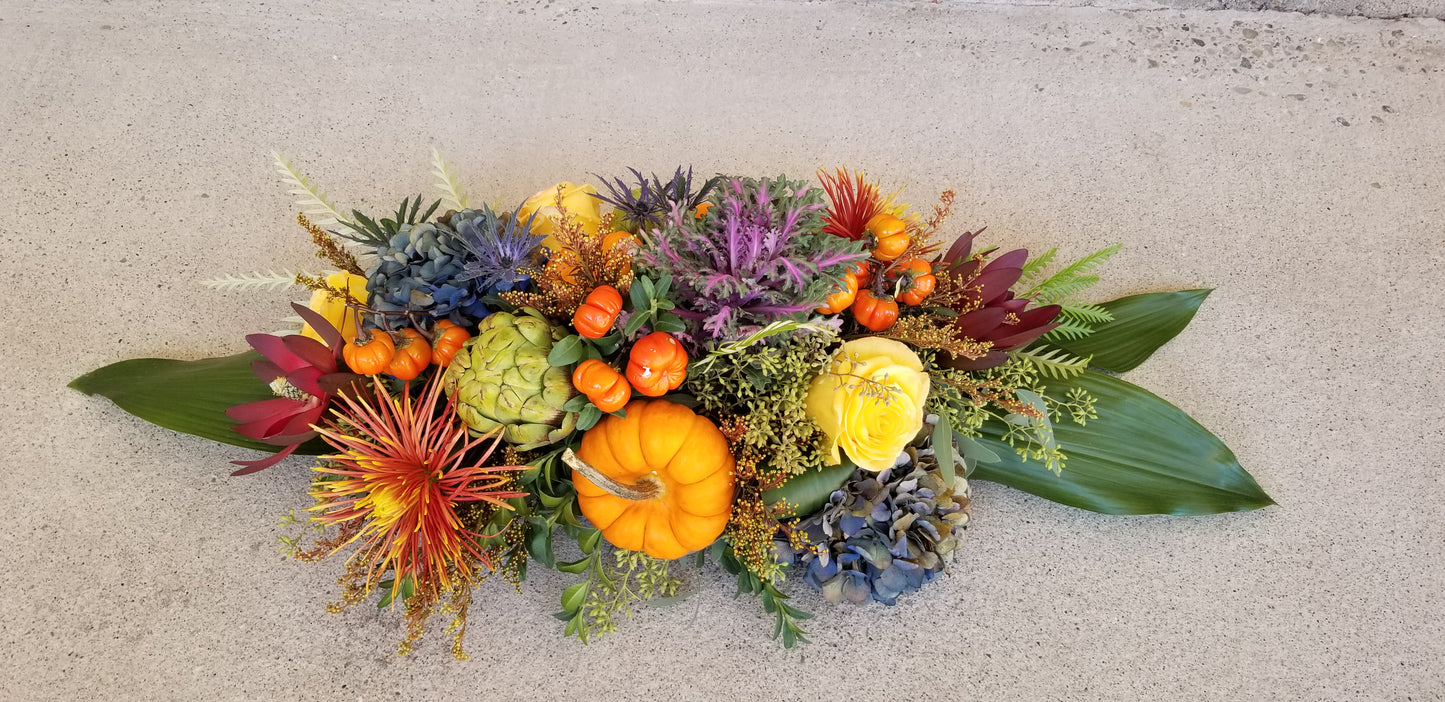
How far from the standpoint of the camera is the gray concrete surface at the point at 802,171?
97 cm

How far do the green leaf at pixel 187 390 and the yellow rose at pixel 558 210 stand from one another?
0.41 meters

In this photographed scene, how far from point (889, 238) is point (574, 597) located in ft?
1.83

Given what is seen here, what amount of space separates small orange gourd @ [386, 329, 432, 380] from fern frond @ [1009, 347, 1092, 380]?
685mm

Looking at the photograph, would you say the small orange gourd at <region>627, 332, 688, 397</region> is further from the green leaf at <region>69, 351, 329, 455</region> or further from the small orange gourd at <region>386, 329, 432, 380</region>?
the green leaf at <region>69, 351, 329, 455</region>

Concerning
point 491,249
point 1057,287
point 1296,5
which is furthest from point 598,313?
point 1296,5

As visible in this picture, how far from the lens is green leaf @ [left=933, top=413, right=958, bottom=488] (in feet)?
2.75

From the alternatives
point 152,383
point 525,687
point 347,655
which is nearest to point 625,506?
point 525,687

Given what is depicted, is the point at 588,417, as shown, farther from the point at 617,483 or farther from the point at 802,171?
the point at 802,171

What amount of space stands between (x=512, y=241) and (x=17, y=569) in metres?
0.84

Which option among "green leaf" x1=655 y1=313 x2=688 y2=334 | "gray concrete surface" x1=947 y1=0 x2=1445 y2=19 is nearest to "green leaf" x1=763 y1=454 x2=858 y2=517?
"green leaf" x1=655 y1=313 x2=688 y2=334

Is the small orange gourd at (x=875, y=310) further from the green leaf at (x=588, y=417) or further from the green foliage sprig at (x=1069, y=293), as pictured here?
the green leaf at (x=588, y=417)

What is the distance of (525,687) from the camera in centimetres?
94

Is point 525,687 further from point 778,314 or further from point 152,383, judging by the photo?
point 152,383

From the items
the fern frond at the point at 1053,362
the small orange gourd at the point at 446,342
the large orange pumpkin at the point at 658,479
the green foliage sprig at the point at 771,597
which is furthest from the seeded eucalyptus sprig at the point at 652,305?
the fern frond at the point at 1053,362
